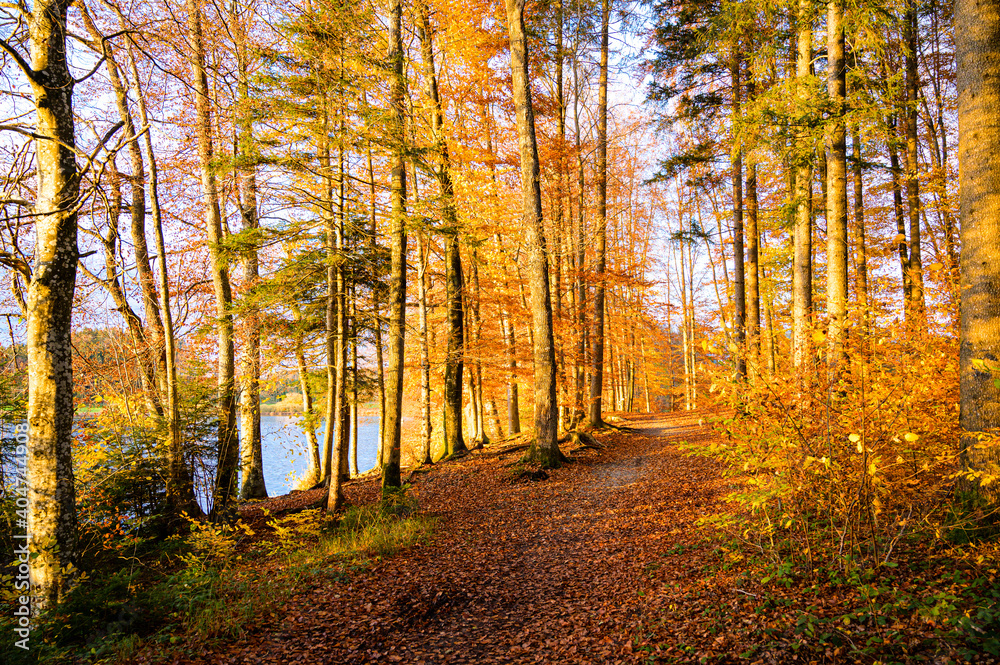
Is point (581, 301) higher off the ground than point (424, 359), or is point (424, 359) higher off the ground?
point (581, 301)

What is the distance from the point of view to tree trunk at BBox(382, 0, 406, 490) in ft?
25.8

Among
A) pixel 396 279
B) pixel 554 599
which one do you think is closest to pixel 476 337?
pixel 396 279

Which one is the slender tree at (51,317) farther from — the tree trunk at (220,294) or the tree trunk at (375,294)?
the tree trunk at (375,294)

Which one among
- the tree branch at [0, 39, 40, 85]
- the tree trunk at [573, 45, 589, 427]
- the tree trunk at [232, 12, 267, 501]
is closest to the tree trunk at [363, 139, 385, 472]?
the tree trunk at [232, 12, 267, 501]

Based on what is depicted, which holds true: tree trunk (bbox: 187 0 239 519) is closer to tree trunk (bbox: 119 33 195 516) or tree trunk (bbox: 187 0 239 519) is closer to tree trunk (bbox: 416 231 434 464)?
tree trunk (bbox: 119 33 195 516)

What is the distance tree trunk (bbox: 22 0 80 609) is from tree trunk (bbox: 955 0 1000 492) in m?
7.81

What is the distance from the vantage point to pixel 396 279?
8438 mm

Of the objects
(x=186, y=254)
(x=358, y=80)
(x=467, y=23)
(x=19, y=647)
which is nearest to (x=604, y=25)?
(x=467, y=23)

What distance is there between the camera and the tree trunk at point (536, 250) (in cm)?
993

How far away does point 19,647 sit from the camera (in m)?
3.65

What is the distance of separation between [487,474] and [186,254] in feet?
31.9

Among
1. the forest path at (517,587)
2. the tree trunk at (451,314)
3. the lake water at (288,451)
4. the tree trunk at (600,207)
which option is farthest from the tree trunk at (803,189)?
the lake water at (288,451)

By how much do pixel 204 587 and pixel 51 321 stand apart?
3131 millimetres

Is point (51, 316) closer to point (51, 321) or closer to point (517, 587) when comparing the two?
point (51, 321)
